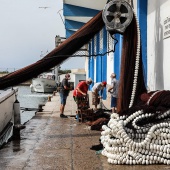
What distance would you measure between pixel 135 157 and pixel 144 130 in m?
0.41

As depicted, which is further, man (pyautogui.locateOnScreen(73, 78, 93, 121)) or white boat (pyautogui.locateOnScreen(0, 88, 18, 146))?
man (pyautogui.locateOnScreen(73, 78, 93, 121))

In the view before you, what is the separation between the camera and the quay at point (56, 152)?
5527mm

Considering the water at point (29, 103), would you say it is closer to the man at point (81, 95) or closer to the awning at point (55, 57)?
the man at point (81, 95)

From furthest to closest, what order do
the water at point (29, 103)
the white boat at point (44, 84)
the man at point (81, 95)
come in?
the white boat at point (44, 84), the water at point (29, 103), the man at point (81, 95)

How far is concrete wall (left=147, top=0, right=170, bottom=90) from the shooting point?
8.01 metres

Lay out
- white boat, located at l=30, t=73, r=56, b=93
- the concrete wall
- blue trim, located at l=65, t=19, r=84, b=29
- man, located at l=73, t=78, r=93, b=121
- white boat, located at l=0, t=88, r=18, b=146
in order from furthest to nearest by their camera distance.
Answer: white boat, located at l=30, t=73, r=56, b=93 < blue trim, located at l=65, t=19, r=84, b=29 < man, located at l=73, t=78, r=93, b=121 < white boat, located at l=0, t=88, r=18, b=146 < the concrete wall

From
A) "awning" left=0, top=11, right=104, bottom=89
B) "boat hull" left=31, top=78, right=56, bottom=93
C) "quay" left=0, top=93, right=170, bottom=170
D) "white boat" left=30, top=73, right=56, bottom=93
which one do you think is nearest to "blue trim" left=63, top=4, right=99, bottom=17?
"quay" left=0, top=93, right=170, bottom=170

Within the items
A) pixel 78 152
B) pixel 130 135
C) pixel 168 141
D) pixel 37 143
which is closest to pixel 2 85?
pixel 37 143

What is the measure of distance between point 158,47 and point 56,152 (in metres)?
3.59

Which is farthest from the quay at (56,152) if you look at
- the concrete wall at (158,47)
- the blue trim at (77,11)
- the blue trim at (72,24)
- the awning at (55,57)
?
the blue trim at (72,24)

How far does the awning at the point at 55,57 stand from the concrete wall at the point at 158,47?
1560mm

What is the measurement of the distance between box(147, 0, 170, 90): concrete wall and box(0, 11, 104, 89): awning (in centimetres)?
156

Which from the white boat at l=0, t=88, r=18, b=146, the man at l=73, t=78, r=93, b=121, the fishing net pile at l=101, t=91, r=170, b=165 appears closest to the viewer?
the fishing net pile at l=101, t=91, r=170, b=165

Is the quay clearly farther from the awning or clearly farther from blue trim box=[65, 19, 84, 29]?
blue trim box=[65, 19, 84, 29]
